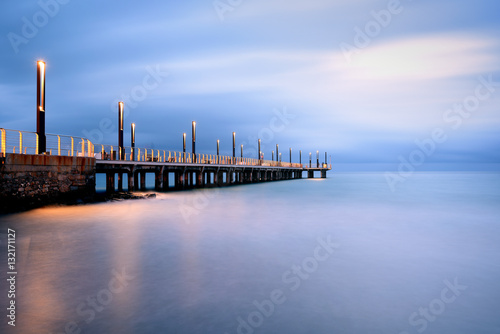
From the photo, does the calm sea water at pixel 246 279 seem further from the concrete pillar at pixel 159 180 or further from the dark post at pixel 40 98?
the concrete pillar at pixel 159 180

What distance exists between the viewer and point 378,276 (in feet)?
22.8

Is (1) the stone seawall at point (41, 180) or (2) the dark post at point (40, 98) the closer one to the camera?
(1) the stone seawall at point (41, 180)

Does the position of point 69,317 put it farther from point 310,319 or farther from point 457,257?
point 457,257

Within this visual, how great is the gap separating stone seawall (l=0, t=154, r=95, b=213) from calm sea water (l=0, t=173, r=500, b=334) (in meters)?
1.33

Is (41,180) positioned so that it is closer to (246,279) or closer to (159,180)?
(246,279)

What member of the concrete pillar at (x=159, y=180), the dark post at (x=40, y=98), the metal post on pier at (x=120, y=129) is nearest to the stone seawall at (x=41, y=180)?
the dark post at (x=40, y=98)

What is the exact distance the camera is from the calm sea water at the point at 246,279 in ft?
15.6

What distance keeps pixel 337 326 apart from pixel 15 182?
555 inches

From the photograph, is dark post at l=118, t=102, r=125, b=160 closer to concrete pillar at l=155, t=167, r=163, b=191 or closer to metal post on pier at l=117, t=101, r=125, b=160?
metal post on pier at l=117, t=101, r=125, b=160

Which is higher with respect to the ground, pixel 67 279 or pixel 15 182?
pixel 15 182

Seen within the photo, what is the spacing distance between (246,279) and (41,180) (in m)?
12.4

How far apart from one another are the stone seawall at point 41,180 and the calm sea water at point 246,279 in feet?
4.37

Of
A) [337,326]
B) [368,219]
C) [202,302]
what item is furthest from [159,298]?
[368,219]

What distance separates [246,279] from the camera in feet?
21.7
